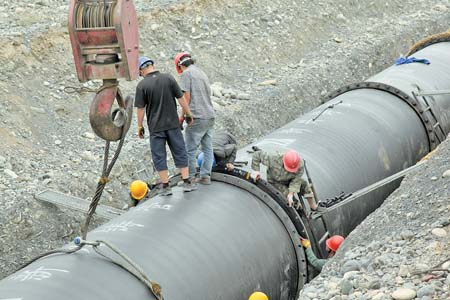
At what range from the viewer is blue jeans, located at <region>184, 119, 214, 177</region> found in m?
8.63

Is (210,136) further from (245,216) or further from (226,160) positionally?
(245,216)

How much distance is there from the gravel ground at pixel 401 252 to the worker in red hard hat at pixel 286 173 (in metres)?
0.75

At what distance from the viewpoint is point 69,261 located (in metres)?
6.79

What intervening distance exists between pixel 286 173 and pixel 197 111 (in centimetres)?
116

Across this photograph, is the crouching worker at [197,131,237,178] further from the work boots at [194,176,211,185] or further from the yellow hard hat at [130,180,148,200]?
the yellow hard hat at [130,180,148,200]

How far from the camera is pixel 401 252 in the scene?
7.10m

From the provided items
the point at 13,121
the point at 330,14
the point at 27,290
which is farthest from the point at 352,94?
the point at 330,14

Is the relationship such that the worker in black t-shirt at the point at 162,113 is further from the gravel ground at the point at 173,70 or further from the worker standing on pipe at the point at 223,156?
the gravel ground at the point at 173,70

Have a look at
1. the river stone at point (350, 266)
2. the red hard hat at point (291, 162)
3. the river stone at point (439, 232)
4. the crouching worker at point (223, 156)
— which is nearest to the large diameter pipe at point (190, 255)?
the crouching worker at point (223, 156)

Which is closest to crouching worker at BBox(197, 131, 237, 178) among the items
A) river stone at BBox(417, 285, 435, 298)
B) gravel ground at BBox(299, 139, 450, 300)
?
gravel ground at BBox(299, 139, 450, 300)

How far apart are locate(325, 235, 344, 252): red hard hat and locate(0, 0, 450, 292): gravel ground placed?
4.48 metres

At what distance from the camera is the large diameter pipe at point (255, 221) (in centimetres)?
668

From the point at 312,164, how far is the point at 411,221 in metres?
1.87

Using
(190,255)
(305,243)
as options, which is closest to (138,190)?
(305,243)
